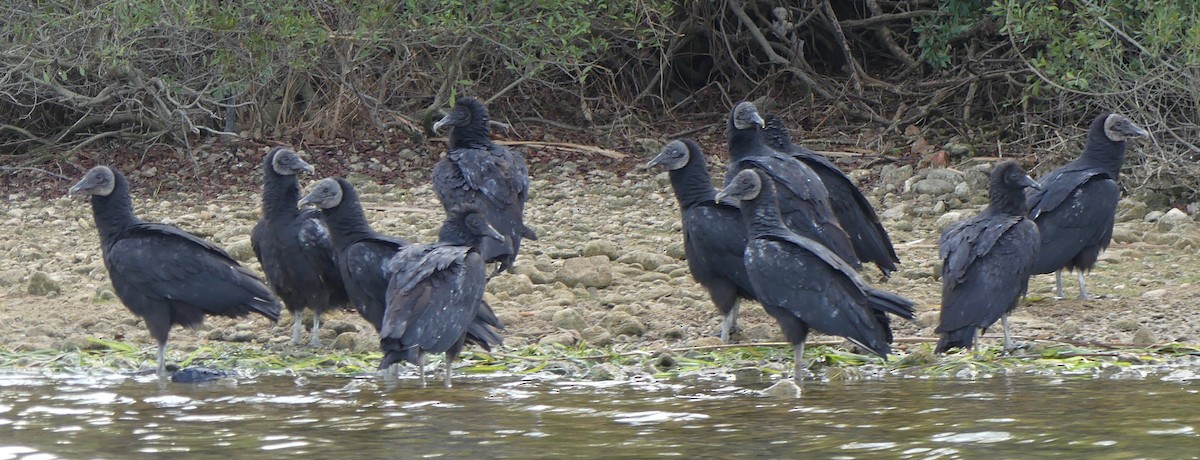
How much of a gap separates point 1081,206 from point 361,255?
10.6 ft

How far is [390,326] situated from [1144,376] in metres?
2.67

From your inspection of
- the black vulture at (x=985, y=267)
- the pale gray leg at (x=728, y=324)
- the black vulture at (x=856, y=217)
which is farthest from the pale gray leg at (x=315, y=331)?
the black vulture at (x=985, y=267)

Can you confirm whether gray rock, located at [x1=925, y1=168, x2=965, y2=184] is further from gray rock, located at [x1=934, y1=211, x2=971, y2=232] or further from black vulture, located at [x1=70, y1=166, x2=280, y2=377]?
black vulture, located at [x1=70, y1=166, x2=280, y2=377]

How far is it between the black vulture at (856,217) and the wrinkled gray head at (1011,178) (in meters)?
0.79

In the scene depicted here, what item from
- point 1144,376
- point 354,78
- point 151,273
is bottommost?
point 1144,376

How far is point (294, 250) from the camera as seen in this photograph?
21.0ft

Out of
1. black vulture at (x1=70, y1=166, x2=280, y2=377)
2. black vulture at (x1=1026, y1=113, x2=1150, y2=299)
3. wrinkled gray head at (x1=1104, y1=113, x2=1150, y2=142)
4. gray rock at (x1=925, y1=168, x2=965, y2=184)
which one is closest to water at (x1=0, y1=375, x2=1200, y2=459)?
black vulture at (x1=70, y1=166, x2=280, y2=377)

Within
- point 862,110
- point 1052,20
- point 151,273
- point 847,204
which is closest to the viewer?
point 151,273

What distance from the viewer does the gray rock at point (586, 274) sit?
738cm

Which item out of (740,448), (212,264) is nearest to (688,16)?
(212,264)

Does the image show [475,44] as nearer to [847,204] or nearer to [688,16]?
[688,16]

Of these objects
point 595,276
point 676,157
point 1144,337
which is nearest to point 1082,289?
point 1144,337

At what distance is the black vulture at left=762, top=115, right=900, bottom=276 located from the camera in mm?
6961

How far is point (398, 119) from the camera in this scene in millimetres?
11023
